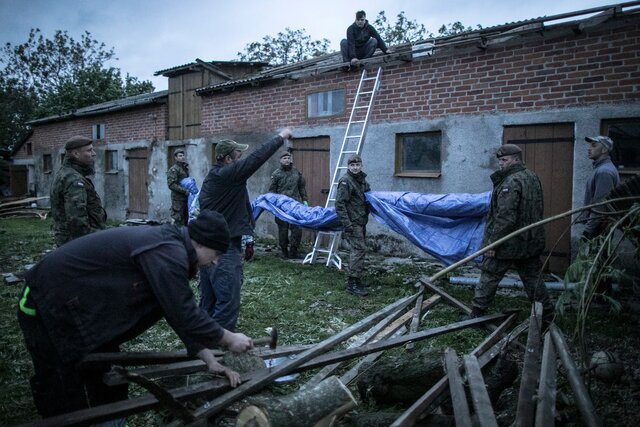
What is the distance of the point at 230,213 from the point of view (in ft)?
13.4

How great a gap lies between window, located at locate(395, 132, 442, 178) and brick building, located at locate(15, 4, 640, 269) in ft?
0.07

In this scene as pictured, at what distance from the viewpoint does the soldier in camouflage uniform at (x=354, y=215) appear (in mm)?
6320

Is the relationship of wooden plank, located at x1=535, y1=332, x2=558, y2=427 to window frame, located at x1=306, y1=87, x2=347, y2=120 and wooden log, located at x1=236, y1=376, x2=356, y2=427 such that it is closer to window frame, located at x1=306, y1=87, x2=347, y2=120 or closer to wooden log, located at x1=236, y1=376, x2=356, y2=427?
wooden log, located at x1=236, y1=376, x2=356, y2=427

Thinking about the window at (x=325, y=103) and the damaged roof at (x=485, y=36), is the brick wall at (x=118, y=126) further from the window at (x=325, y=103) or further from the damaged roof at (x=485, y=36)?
the window at (x=325, y=103)

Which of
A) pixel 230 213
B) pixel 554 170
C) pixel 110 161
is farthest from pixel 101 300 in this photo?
pixel 110 161

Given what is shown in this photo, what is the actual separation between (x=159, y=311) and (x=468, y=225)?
4680mm

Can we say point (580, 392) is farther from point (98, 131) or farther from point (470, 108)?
point (98, 131)

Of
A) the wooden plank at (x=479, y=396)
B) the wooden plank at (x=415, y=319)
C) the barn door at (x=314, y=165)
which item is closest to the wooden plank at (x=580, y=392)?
the wooden plank at (x=479, y=396)

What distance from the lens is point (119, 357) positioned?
2.28 m

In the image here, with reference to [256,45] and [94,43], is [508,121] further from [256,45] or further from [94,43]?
[94,43]

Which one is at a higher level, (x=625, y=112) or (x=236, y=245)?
(x=625, y=112)

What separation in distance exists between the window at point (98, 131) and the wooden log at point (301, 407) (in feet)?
56.2

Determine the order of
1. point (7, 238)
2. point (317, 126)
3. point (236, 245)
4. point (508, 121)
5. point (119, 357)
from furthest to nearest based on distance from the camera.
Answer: point (7, 238) → point (317, 126) → point (508, 121) → point (236, 245) → point (119, 357)

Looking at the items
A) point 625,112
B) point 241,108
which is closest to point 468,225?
point 625,112
